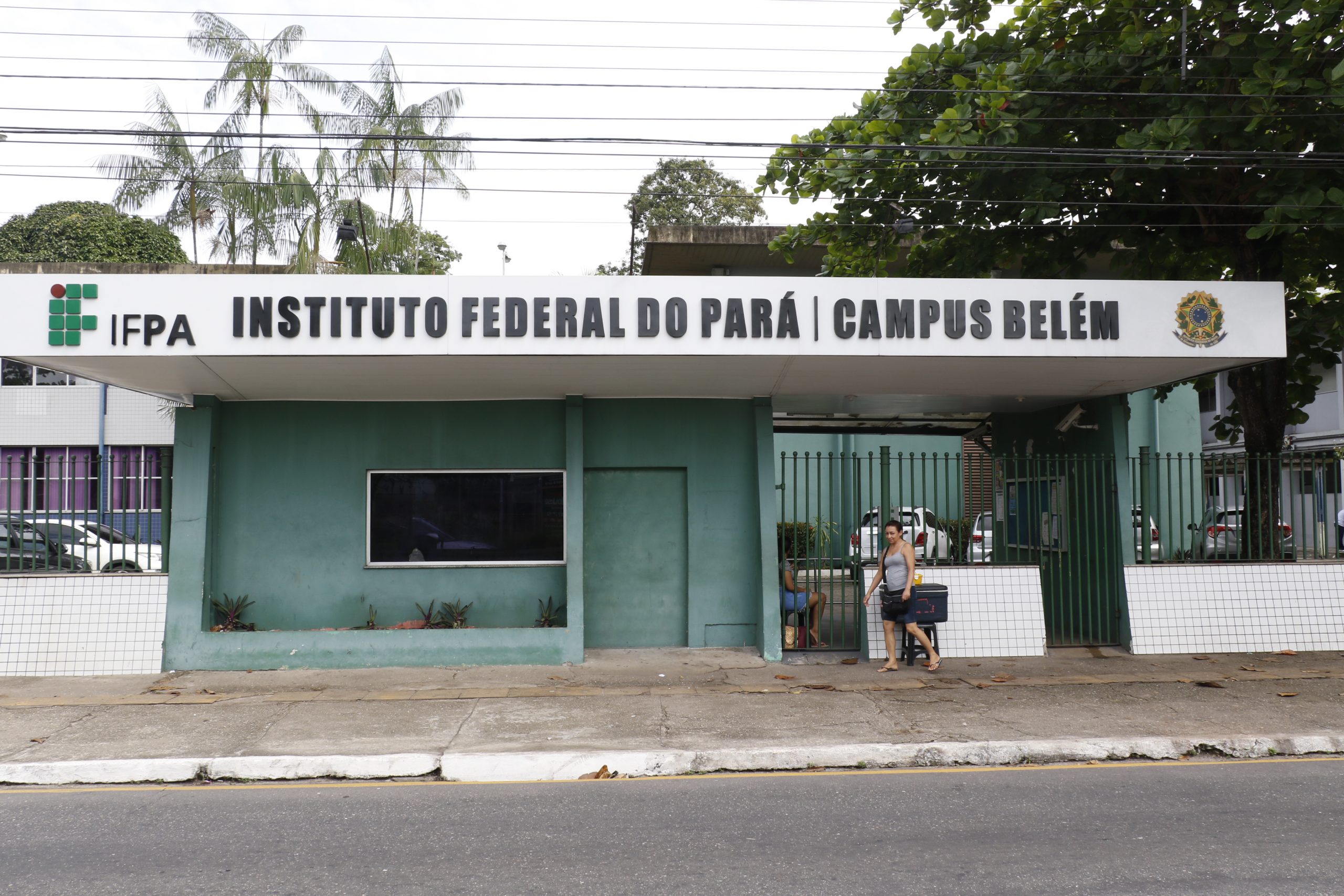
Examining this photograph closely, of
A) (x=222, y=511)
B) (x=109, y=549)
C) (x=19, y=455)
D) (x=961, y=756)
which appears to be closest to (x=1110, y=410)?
(x=961, y=756)

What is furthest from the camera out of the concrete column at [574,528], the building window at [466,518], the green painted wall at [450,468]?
the building window at [466,518]

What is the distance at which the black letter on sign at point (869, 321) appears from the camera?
30.7ft

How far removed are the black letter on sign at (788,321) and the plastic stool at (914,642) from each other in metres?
3.25

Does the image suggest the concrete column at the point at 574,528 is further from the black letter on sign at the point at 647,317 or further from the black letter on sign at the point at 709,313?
the black letter on sign at the point at 709,313

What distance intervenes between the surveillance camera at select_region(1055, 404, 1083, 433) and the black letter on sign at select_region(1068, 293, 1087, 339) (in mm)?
2726

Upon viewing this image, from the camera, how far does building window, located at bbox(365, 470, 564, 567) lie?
36.3 ft

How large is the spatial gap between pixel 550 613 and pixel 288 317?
13.4ft

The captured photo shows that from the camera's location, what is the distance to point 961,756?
281 inches

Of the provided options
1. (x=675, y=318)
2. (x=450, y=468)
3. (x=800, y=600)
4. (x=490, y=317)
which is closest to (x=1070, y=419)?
(x=800, y=600)

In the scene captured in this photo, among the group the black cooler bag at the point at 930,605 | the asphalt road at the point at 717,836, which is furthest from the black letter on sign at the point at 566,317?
the black cooler bag at the point at 930,605

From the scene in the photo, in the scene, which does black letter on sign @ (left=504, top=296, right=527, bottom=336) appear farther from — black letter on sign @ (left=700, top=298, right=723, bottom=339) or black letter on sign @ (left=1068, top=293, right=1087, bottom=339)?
black letter on sign @ (left=1068, top=293, right=1087, bottom=339)

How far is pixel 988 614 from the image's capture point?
10.9 metres

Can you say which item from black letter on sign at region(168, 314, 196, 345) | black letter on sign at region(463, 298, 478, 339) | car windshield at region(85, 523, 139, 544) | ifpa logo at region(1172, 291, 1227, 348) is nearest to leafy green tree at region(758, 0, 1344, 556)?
ifpa logo at region(1172, 291, 1227, 348)

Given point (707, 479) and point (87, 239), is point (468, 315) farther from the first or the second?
point (87, 239)
